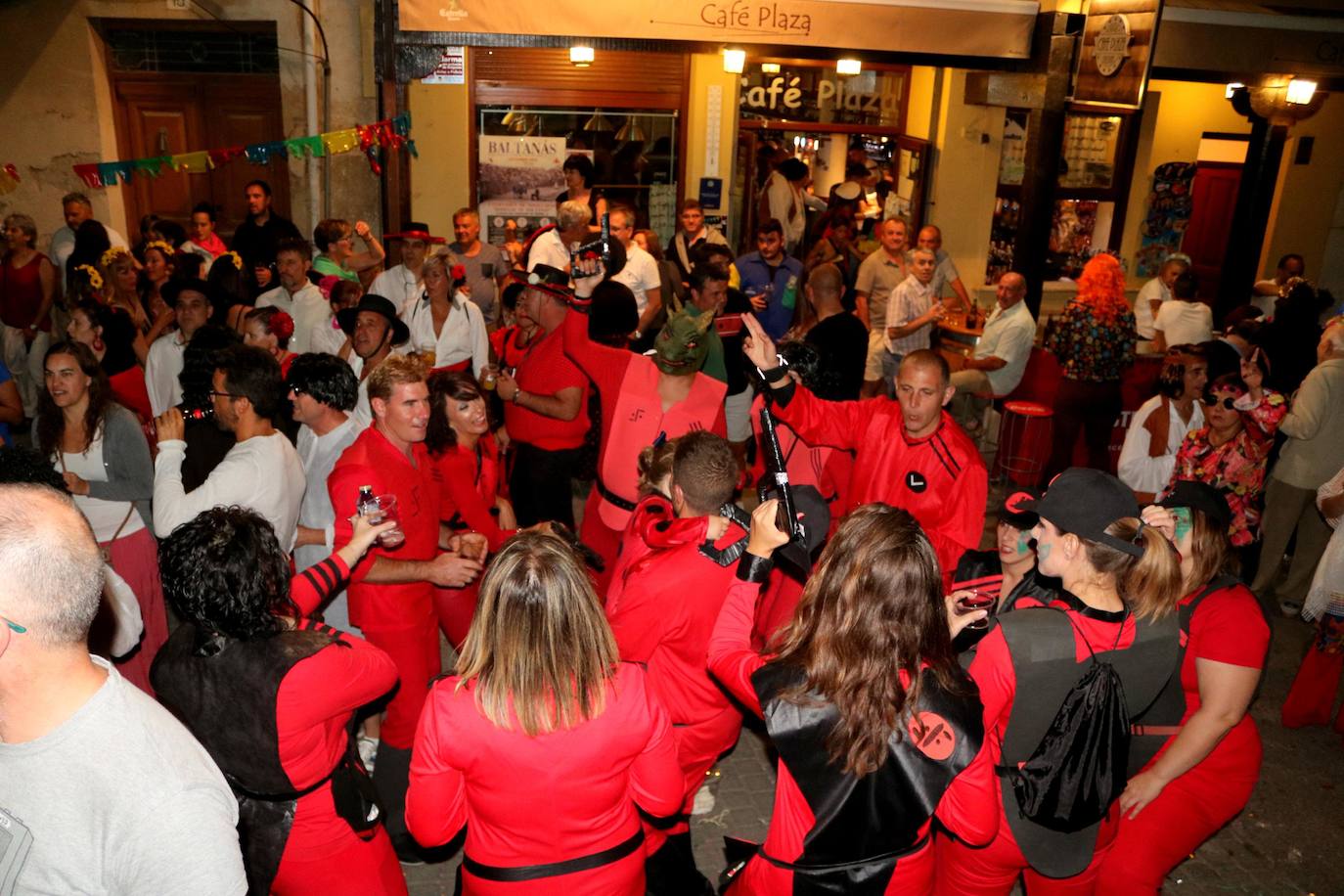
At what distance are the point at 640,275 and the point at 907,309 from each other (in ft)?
7.92

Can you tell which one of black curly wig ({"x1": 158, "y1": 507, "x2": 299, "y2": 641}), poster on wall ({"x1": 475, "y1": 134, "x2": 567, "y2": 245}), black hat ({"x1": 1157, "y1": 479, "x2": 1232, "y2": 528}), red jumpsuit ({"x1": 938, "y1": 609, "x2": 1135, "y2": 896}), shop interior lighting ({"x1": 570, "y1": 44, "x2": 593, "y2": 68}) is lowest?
red jumpsuit ({"x1": 938, "y1": 609, "x2": 1135, "y2": 896})

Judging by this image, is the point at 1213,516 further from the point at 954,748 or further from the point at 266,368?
the point at 266,368

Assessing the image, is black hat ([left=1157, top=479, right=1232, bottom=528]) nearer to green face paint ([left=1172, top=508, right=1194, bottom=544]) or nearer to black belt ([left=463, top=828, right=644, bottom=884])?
green face paint ([left=1172, top=508, right=1194, bottom=544])

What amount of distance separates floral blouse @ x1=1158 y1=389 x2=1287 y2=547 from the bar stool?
2296mm

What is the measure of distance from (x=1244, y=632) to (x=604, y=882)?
211cm

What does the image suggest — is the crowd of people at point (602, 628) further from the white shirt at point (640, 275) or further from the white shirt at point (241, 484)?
the white shirt at point (640, 275)

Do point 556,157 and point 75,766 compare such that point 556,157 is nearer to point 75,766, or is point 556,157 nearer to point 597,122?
point 597,122

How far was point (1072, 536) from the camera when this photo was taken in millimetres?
2818

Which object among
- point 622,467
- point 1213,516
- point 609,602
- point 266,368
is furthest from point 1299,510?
point 266,368

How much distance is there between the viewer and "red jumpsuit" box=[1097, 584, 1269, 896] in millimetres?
3174

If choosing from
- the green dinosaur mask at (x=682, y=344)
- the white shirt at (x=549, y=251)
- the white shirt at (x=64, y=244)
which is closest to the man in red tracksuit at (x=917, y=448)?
the green dinosaur mask at (x=682, y=344)

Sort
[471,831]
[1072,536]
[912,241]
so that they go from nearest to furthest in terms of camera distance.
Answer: [471,831] < [1072,536] < [912,241]

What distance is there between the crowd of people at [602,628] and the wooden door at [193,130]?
6061mm

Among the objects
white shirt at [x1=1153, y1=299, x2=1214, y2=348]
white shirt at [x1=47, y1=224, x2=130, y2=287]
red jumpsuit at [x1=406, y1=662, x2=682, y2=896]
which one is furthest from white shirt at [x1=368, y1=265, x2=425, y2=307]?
white shirt at [x1=1153, y1=299, x2=1214, y2=348]
